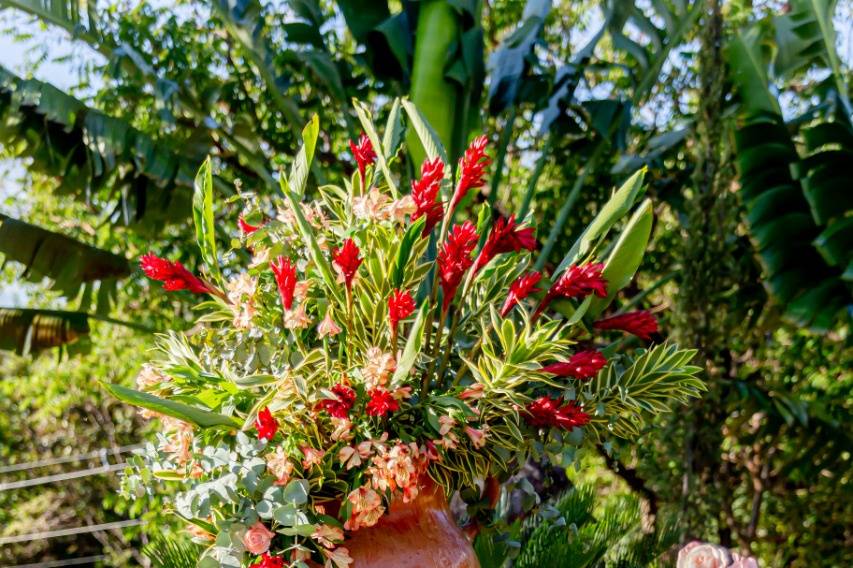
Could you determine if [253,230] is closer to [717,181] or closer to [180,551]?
[180,551]

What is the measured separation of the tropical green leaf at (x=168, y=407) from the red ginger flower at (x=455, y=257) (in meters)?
0.34

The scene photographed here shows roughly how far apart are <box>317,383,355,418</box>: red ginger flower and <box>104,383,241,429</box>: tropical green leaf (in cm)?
13

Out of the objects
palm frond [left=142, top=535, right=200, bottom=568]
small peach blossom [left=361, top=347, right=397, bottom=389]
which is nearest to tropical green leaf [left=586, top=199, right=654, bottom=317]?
small peach blossom [left=361, top=347, right=397, bottom=389]

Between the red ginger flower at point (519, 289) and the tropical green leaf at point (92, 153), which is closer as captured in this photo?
the red ginger flower at point (519, 289)

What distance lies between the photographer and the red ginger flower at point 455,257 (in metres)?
1.26

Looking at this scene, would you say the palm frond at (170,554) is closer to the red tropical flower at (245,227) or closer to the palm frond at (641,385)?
the red tropical flower at (245,227)

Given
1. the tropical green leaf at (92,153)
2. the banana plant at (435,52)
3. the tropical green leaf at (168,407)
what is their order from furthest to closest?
the tropical green leaf at (92,153), the banana plant at (435,52), the tropical green leaf at (168,407)

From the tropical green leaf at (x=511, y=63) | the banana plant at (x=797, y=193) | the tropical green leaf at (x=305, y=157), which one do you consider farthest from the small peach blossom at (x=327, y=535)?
the banana plant at (x=797, y=193)

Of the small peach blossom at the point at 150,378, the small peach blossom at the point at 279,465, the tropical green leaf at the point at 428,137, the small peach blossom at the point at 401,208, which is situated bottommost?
the small peach blossom at the point at 279,465

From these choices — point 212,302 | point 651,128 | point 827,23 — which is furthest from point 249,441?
point 651,128

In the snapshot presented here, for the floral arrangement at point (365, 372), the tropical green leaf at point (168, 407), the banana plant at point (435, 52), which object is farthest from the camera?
the banana plant at point (435, 52)

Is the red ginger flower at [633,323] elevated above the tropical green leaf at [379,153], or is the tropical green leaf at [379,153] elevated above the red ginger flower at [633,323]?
the tropical green leaf at [379,153]

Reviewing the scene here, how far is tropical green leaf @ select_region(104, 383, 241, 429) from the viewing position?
110 centimetres

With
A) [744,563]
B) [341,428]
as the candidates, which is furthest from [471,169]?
[744,563]
